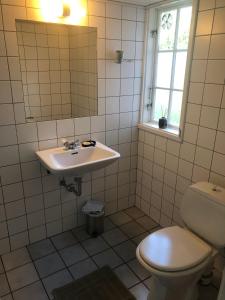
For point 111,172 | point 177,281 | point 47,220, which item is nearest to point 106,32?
point 111,172

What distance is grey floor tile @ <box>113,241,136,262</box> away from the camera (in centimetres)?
220

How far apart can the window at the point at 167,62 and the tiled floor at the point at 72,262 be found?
113 cm

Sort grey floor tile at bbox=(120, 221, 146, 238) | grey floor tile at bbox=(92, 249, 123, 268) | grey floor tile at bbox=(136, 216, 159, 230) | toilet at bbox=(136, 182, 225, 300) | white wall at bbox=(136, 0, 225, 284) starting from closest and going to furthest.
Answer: toilet at bbox=(136, 182, 225, 300) → white wall at bbox=(136, 0, 225, 284) → grey floor tile at bbox=(92, 249, 123, 268) → grey floor tile at bbox=(120, 221, 146, 238) → grey floor tile at bbox=(136, 216, 159, 230)

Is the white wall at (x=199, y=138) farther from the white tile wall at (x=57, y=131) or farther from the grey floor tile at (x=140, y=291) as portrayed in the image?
the grey floor tile at (x=140, y=291)

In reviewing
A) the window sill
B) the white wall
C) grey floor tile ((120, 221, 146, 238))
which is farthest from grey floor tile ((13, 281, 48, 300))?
the window sill

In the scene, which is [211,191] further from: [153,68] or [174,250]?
[153,68]

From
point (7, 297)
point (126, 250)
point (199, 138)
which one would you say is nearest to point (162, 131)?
point (199, 138)

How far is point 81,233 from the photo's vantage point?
97.8 inches

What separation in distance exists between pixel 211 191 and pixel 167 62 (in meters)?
1.28

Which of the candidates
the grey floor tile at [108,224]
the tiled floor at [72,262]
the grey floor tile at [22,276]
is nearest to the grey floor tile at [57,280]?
the tiled floor at [72,262]

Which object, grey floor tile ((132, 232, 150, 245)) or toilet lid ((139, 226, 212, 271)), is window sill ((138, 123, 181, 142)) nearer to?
toilet lid ((139, 226, 212, 271))

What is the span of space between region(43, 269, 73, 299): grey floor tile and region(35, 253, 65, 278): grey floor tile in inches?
1.8

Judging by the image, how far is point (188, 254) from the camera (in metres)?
1.61

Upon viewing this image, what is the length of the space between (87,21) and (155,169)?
149 cm
